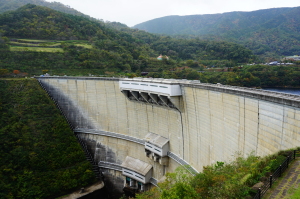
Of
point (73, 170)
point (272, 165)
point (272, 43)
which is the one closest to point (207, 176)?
point (272, 165)

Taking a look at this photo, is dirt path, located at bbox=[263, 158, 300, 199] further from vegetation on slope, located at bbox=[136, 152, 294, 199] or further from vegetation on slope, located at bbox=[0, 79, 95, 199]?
vegetation on slope, located at bbox=[0, 79, 95, 199]

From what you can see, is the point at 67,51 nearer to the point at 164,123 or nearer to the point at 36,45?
the point at 36,45

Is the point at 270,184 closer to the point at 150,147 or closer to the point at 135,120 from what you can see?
the point at 150,147

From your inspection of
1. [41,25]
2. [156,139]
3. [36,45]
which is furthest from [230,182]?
[41,25]

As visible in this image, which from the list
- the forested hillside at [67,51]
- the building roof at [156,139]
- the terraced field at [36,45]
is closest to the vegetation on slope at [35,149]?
the building roof at [156,139]

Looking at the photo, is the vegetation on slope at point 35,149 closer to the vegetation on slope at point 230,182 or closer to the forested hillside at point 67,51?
the forested hillside at point 67,51

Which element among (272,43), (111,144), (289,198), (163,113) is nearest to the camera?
(289,198)
